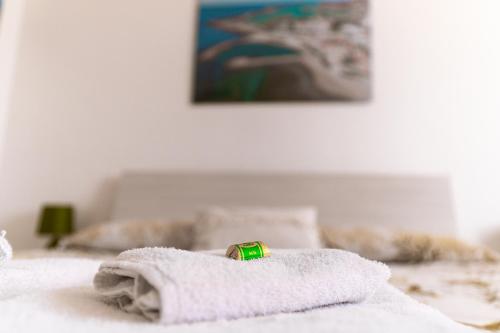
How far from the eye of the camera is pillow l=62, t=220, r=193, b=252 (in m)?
2.04

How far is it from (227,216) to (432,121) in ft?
4.80

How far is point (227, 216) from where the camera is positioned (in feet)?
6.71

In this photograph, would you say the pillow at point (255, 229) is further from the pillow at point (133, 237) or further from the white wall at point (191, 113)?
the white wall at point (191, 113)

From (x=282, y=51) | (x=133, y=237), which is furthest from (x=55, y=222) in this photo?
(x=282, y=51)

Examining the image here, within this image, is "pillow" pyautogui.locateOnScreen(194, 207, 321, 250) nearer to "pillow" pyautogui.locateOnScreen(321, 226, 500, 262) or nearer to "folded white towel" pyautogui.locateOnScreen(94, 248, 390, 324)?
"pillow" pyautogui.locateOnScreen(321, 226, 500, 262)

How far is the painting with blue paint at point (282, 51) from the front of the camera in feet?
8.95

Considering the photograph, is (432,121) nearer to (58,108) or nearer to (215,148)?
(215,148)

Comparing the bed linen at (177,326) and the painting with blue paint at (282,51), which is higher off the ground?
the painting with blue paint at (282,51)

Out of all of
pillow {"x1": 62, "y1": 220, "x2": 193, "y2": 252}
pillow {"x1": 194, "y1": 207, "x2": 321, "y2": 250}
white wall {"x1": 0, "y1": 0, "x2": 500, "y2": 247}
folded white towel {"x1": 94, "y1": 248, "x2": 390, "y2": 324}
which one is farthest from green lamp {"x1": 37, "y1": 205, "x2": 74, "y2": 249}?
folded white towel {"x1": 94, "y1": 248, "x2": 390, "y2": 324}

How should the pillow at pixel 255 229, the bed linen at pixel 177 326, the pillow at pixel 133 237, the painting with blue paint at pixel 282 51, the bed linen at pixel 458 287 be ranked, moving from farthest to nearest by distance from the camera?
the painting with blue paint at pixel 282 51 < the pillow at pixel 133 237 < the pillow at pixel 255 229 < the bed linen at pixel 458 287 < the bed linen at pixel 177 326

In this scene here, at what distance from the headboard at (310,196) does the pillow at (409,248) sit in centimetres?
42

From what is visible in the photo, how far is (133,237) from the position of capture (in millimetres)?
2057

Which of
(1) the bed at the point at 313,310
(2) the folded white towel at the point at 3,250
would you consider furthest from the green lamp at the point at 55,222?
(2) the folded white towel at the point at 3,250

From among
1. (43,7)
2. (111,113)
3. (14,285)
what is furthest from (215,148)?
(14,285)
